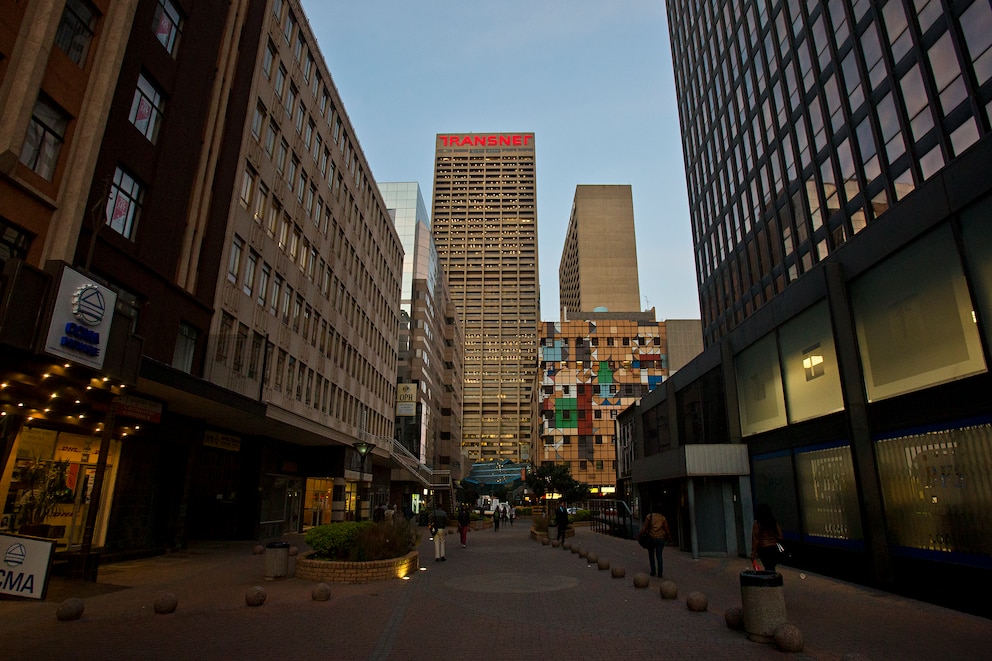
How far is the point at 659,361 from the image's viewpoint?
9700 centimetres

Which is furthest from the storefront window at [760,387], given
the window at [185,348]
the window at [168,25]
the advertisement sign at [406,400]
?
the advertisement sign at [406,400]

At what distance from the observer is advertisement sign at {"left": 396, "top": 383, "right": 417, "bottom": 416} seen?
61906mm

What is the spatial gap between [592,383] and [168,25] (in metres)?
84.2

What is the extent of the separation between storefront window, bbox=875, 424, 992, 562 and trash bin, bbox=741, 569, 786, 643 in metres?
4.98

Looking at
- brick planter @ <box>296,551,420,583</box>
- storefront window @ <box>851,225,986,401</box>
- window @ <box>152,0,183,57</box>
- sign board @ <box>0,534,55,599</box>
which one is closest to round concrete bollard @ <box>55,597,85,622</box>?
sign board @ <box>0,534,55,599</box>

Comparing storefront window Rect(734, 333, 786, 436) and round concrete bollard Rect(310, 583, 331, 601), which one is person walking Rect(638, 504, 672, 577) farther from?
round concrete bollard Rect(310, 583, 331, 601)

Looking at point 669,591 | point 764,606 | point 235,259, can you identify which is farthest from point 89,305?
point 764,606

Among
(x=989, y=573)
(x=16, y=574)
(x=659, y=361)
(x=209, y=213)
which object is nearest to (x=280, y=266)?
(x=209, y=213)

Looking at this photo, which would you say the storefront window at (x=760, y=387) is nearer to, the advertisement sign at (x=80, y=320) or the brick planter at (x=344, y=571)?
the brick planter at (x=344, y=571)

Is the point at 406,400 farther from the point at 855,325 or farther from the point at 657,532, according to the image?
the point at 855,325

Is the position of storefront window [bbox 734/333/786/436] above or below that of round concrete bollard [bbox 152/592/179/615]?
above

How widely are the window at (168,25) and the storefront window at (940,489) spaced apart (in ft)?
82.8

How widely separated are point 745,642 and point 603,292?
443 feet

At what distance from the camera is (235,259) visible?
2478 cm
